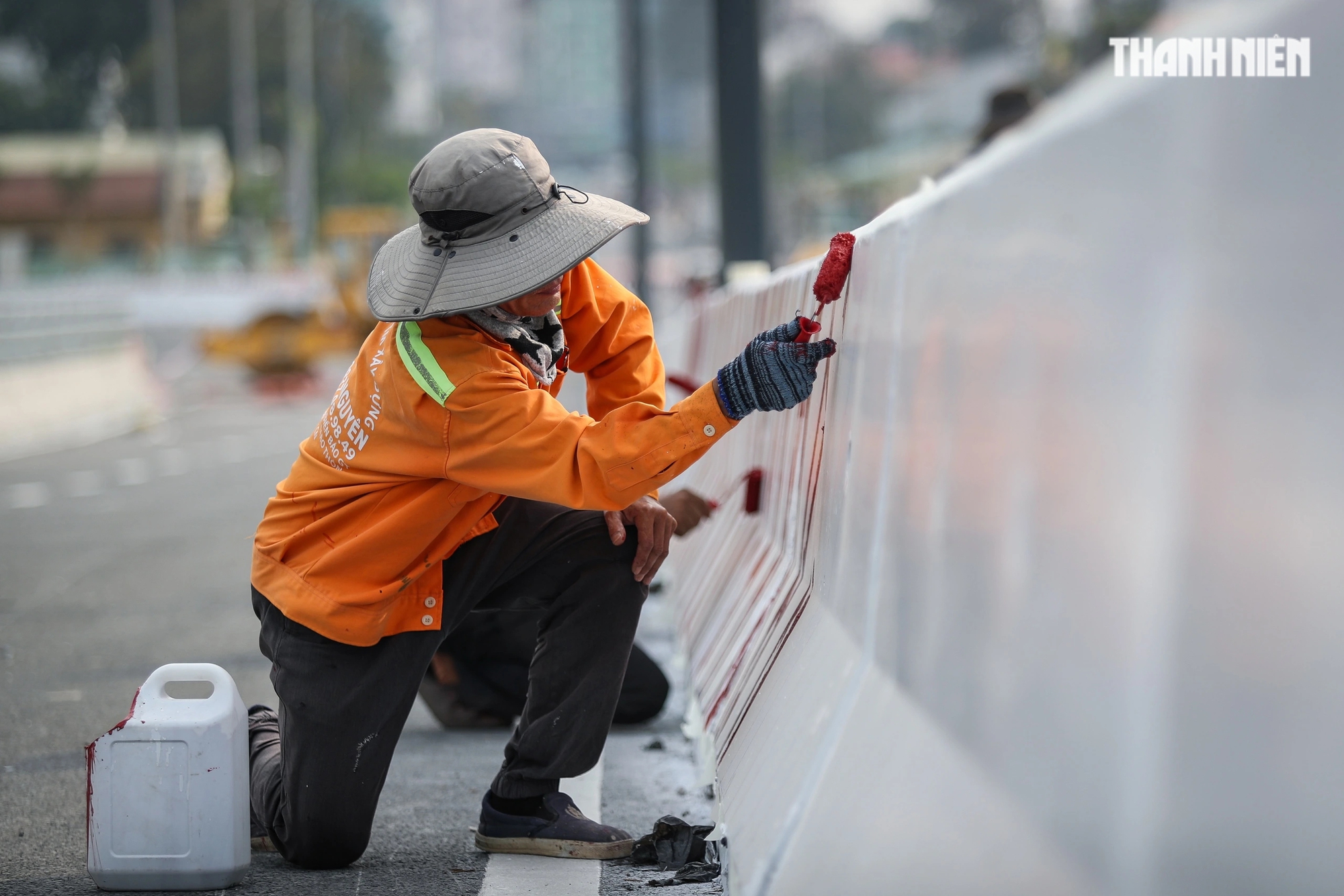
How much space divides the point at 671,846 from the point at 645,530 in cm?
70

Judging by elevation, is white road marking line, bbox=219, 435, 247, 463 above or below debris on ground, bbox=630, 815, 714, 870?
below

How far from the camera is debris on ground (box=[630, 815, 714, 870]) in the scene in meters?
3.36

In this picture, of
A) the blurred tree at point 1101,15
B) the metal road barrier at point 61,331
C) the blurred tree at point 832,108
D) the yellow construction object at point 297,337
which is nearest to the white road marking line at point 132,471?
the metal road barrier at point 61,331

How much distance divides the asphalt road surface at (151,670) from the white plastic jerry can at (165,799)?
13 cm

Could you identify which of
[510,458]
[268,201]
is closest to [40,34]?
[268,201]

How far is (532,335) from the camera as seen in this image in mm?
3357

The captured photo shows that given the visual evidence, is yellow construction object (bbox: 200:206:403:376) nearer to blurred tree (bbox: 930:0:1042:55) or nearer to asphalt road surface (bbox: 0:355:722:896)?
asphalt road surface (bbox: 0:355:722:896)

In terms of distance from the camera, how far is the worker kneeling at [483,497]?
306cm

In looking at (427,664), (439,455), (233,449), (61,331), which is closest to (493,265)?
(439,455)

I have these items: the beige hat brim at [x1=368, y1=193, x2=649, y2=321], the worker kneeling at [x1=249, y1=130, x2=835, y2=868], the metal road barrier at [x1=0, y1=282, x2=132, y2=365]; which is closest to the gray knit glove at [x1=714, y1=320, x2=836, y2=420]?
the worker kneeling at [x1=249, y1=130, x2=835, y2=868]

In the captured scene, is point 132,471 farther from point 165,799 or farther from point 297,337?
point 297,337

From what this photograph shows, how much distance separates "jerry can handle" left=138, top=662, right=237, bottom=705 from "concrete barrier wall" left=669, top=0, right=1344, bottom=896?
4.34ft

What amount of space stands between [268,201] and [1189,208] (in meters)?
81.6

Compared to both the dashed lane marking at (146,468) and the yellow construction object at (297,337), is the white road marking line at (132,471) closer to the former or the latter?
the dashed lane marking at (146,468)
